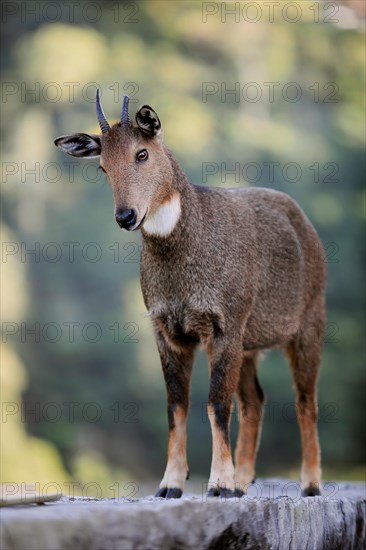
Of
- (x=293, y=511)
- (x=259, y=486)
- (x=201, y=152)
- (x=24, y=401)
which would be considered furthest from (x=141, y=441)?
(x=293, y=511)

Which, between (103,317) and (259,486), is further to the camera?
(103,317)

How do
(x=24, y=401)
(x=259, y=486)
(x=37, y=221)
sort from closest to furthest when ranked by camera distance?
(x=259, y=486), (x=24, y=401), (x=37, y=221)

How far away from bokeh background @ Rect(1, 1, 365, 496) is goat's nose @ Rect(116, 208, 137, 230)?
1443 centimetres

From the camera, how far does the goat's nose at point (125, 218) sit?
6082mm

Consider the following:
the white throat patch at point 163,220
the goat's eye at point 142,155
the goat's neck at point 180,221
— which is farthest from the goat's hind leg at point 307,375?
the goat's eye at point 142,155

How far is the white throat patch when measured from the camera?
6.62 meters

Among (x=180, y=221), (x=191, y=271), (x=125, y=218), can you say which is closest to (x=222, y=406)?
(x=191, y=271)

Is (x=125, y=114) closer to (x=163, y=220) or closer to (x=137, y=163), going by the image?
(x=137, y=163)

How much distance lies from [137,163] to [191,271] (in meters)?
0.78

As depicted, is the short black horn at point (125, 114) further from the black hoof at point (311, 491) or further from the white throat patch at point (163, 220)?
the black hoof at point (311, 491)

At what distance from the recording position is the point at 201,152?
22781mm

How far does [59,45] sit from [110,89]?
6.46 ft

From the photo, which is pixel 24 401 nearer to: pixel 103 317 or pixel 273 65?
pixel 103 317

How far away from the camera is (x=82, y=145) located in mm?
6828
